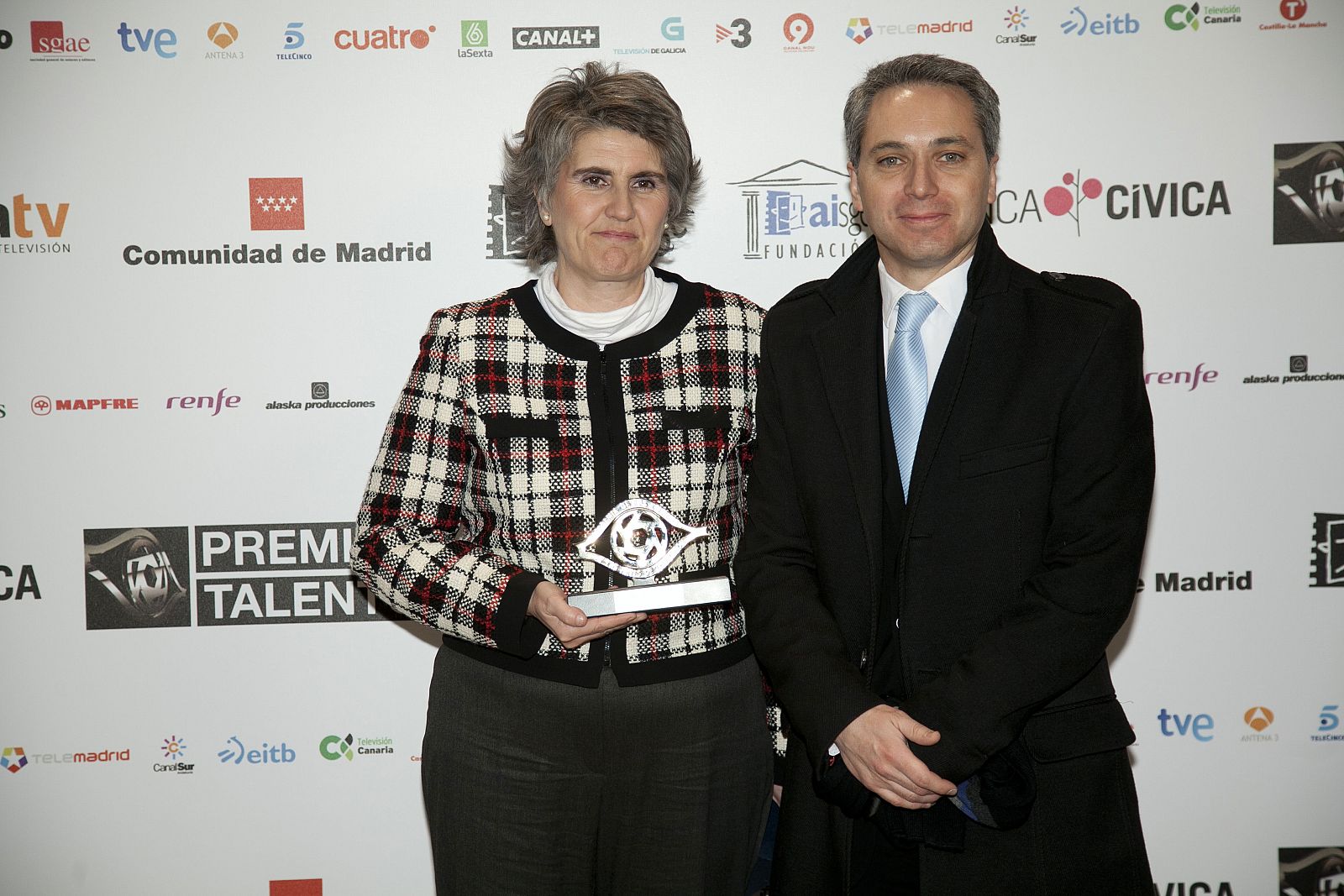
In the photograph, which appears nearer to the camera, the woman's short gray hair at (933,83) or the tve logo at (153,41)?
the woman's short gray hair at (933,83)

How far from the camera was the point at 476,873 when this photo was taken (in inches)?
72.4

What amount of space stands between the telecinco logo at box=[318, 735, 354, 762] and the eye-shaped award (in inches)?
52.2

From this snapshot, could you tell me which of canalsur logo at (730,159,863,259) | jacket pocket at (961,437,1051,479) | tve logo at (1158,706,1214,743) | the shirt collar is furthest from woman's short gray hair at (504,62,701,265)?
tve logo at (1158,706,1214,743)

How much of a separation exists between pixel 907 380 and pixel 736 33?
4.56 feet

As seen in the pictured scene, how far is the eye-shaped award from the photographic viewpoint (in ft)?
5.65

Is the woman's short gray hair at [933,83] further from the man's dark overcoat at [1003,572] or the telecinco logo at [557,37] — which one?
the telecinco logo at [557,37]

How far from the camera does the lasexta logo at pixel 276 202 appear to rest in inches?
104

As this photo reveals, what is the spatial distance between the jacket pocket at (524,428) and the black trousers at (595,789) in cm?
44

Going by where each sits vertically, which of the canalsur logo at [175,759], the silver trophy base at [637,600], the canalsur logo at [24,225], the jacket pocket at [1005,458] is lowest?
the canalsur logo at [175,759]

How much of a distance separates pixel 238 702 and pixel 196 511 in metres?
0.53

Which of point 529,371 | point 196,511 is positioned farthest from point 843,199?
Answer: point 196,511

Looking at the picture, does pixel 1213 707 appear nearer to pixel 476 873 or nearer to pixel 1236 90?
pixel 1236 90

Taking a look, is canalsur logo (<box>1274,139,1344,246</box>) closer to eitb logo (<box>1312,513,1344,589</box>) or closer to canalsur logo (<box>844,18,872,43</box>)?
eitb logo (<box>1312,513,1344,589</box>)

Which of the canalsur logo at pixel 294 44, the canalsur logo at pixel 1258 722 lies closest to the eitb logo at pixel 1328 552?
the canalsur logo at pixel 1258 722
